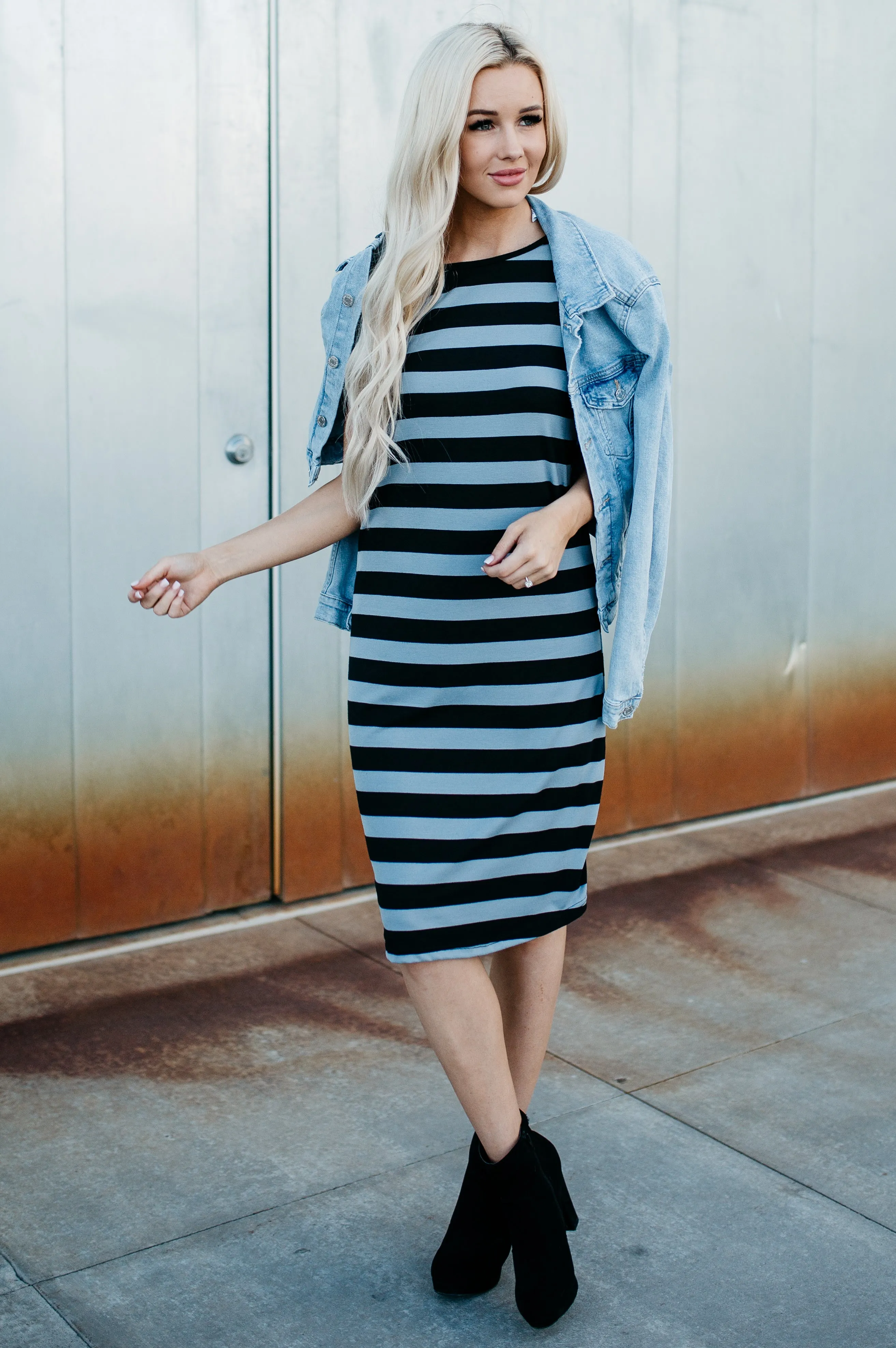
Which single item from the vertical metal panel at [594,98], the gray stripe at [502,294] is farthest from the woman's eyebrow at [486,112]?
the vertical metal panel at [594,98]

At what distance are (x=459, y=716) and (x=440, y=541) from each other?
253 millimetres

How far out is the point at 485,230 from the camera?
82.7 inches

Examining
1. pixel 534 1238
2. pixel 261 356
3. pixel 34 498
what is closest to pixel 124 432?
pixel 34 498

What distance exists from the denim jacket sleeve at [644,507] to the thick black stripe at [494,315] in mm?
116

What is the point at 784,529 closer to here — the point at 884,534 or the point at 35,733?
the point at 884,534

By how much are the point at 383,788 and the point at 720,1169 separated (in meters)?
1.01

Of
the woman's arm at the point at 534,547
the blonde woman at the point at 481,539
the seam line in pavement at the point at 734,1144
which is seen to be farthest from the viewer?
the seam line in pavement at the point at 734,1144

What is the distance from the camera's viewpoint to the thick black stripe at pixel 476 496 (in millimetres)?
2057

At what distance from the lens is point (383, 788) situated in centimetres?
210

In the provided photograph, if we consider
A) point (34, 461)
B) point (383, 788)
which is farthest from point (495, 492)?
point (34, 461)

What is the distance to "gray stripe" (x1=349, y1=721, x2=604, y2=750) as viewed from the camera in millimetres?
2088

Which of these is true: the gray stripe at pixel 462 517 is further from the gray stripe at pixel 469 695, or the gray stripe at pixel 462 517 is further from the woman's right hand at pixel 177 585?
the woman's right hand at pixel 177 585

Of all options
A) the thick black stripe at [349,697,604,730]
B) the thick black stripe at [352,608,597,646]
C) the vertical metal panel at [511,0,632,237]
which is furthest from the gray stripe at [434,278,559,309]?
the vertical metal panel at [511,0,632,237]

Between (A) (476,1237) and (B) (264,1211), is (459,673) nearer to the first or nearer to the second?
(A) (476,1237)
